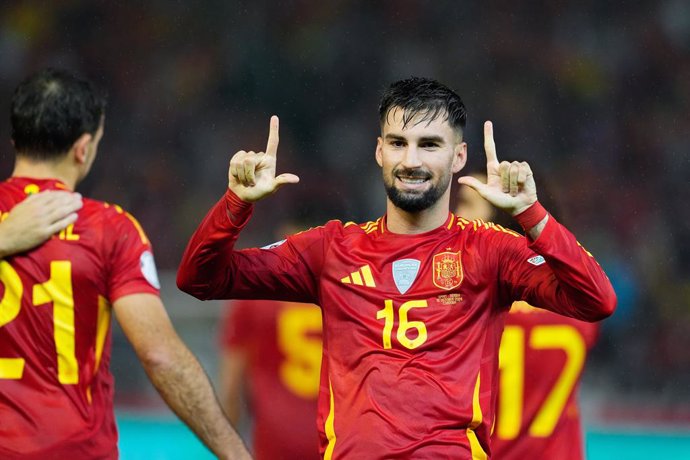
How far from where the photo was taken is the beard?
3.48m

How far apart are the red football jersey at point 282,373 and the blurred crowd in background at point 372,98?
518 cm

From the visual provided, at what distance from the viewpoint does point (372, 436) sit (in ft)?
10.7

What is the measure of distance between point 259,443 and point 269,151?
5.74 ft

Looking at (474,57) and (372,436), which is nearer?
(372,436)

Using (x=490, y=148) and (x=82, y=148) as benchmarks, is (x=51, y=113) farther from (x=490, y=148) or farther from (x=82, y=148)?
(x=490, y=148)

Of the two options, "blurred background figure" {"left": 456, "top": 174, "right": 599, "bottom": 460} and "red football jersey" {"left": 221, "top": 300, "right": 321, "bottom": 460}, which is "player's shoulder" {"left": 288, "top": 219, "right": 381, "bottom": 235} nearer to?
"blurred background figure" {"left": 456, "top": 174, "right": 599, "bottom": 460}

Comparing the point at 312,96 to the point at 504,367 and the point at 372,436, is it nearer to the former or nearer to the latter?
the point at 504,367

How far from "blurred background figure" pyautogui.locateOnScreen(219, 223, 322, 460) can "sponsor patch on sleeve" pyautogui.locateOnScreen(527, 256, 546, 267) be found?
1602 mm

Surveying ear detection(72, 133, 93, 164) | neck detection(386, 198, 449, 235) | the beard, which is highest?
ear detection(72, 133, 93, 164)

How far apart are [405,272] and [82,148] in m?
1.23

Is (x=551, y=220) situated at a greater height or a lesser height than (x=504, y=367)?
greater

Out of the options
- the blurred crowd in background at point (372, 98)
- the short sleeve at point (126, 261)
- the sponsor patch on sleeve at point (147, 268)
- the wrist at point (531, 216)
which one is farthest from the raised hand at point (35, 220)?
the blurred crowd in background at point (372, 98)

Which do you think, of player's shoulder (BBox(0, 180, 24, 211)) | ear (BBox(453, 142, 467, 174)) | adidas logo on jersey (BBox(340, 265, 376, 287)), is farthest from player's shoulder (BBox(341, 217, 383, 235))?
player's shoulder (BBox(0, 180, 24, 211))

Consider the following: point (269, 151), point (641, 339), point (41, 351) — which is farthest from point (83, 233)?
point (641, 339)
